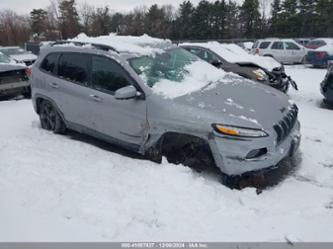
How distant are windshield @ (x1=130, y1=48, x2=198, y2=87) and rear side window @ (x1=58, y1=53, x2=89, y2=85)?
3.13ft

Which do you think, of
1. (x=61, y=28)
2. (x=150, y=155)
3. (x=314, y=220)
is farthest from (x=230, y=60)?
(x=61, y=28)

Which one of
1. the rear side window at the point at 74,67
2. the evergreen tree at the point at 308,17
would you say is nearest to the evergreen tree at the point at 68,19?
the evergreen tree at the point at 308,17

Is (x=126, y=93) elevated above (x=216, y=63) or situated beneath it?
elevated above

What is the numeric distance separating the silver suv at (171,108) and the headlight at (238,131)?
0.04ft

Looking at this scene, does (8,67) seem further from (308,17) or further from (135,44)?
(308,17)

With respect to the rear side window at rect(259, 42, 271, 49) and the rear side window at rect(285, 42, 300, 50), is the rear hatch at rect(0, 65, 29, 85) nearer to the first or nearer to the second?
the rear side window at rect(259, 42, 271, 49)

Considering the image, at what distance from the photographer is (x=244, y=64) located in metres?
9.15

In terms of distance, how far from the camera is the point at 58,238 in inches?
118

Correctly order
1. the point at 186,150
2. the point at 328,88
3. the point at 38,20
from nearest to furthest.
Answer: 1. the point at 186,150
2. the point at 328,88
3. the point at 38,20

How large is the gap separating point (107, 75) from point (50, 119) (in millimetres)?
1841

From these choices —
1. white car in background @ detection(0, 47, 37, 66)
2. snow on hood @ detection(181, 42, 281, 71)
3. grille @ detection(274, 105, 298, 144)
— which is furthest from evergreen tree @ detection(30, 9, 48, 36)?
grille @ detection(274, 105, 298, 144)

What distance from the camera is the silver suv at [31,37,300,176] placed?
3666 mm

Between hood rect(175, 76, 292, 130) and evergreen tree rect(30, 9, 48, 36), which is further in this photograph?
evergreen tree rect(30, 9, 48, 36)

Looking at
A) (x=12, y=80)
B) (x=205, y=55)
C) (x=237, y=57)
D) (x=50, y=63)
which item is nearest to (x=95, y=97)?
(x=50, y=63)
